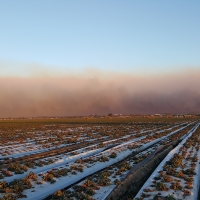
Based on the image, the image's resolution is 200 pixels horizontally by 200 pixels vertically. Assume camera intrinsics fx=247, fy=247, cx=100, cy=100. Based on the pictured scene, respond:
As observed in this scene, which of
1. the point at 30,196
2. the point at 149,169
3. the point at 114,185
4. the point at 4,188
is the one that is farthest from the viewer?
the point at 149,169

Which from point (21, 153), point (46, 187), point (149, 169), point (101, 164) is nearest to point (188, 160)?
point (149, 169)

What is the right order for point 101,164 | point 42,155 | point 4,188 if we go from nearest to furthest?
point 4,188
point 101,164
point 42,155

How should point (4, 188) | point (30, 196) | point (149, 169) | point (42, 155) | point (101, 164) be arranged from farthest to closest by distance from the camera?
point (42, 155) < point (101, 164) < point (149, 169) < point (4, 188) < point (30, 196)

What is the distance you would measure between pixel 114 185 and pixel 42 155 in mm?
11561

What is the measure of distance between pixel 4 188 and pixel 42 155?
35.3 ft

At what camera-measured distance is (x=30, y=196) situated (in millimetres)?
10984

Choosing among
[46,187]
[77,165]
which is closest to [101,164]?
[77,165]

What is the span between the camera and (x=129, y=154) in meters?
22.8

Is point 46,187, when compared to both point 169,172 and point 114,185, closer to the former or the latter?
point 114,185

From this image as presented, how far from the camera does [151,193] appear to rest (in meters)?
11.3

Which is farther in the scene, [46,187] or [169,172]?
[169,172]

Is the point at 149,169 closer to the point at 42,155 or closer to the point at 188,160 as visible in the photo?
the point at 188,160

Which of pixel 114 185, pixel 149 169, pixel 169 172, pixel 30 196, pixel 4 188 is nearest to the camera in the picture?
pixel 30 196

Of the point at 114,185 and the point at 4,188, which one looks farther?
the point at 114,185
